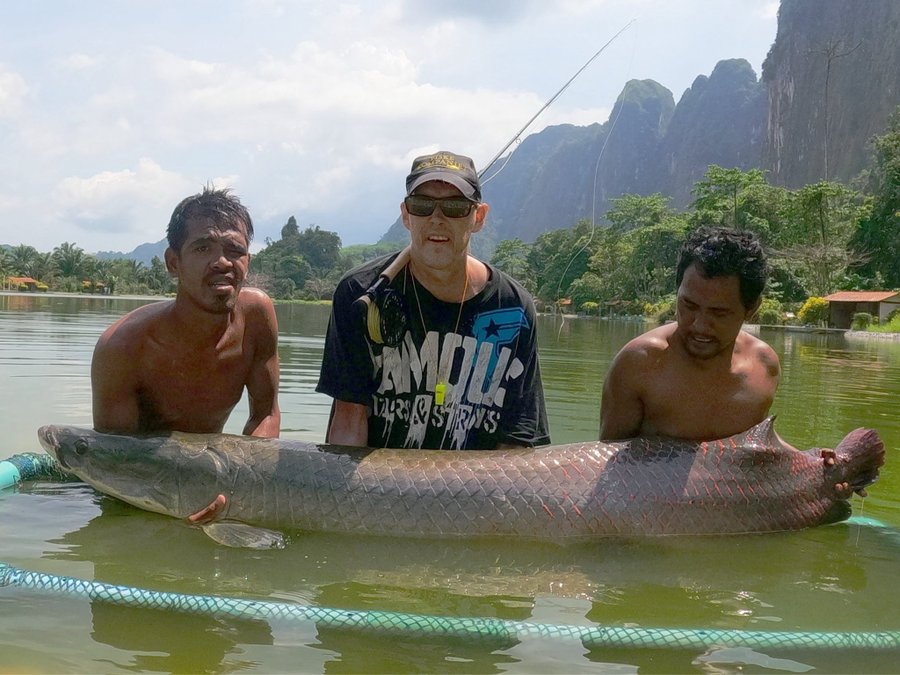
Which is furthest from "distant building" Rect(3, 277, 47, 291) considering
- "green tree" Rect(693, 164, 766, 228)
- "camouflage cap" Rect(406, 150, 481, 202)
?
"camouflage cap" Rect(406, 150, 481, 202)

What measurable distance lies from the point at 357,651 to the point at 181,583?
95 centimetres

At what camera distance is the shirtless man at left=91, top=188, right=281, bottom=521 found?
13.5 feet

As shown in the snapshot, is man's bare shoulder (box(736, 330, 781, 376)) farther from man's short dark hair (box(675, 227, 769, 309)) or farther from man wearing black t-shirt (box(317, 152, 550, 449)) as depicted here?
man wearing black t-shirt (box(317, 152, 550, 449))

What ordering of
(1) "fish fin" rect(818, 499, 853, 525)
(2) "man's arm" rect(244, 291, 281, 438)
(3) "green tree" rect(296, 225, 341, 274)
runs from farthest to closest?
(3) "green tree" rect(296, 225, 341, 274), (2) "man's arm" rect(244, 291, 281, 438), (1) "fish fin" rect(818, 499, 853, 525)

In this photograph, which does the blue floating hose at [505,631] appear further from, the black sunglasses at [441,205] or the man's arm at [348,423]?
the black sunglasses at [441,205]

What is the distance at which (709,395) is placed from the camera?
4180mm

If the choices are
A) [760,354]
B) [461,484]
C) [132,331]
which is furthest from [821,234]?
[132,331]

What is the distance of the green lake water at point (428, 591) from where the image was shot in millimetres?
2520

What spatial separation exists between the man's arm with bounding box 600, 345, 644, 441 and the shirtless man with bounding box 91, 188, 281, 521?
5.97 ft

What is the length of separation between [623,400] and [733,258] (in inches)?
35.3

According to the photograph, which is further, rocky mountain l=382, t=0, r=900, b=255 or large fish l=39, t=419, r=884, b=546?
rocky mountain l=382, t=0, r=900, b=255

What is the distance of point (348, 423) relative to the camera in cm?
413

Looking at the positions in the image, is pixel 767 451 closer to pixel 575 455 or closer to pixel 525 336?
pixel 575 455

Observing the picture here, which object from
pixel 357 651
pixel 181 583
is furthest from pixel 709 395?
pixel 181 583
